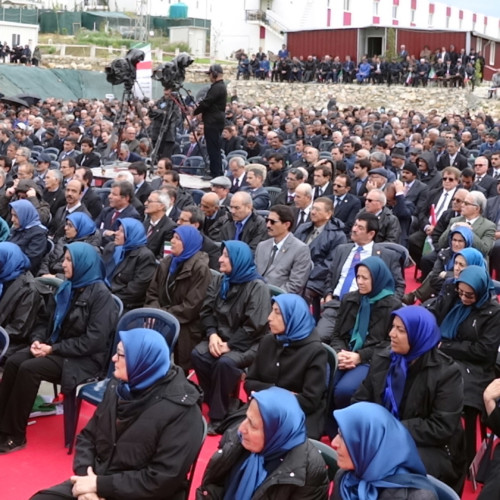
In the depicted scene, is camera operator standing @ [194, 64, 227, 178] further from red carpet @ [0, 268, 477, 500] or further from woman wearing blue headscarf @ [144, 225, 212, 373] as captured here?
red carpet @ [0, 268, 477, 500]

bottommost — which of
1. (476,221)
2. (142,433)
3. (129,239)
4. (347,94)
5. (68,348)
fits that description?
(68,348)

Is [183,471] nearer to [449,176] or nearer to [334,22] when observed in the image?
[449,176]

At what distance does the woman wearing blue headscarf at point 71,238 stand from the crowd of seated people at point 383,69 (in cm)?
2551

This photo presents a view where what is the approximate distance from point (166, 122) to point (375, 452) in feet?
31.3

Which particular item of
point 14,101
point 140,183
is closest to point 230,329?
point 140,183

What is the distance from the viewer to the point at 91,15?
47.0 m

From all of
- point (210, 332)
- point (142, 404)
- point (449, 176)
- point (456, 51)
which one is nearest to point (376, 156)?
point (449, 176)

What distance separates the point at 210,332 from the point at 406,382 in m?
1.80

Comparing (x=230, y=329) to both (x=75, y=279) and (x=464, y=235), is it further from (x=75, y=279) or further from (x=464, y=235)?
(x=464, y=235)

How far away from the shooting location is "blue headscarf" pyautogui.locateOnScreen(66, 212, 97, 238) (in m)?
6.89

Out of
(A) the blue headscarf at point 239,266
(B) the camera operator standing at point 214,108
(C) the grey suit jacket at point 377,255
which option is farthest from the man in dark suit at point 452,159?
(A) the blue headscarf at point 239,266

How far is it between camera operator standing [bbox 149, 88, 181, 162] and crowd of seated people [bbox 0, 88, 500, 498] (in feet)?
8.78

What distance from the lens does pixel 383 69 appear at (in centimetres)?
3203

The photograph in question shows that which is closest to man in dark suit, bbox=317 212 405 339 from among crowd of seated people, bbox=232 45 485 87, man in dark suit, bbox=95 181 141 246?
man in dark suit, bbox=95 181 141 246
